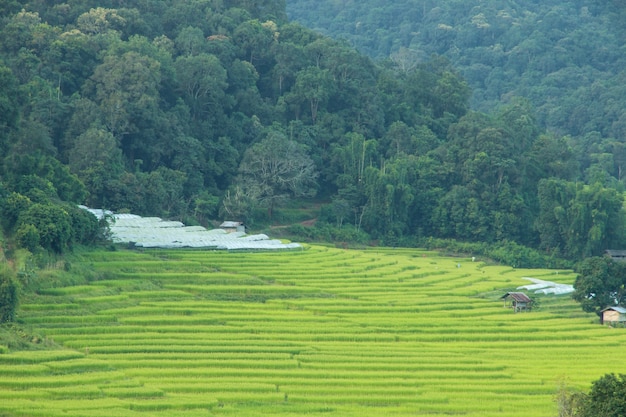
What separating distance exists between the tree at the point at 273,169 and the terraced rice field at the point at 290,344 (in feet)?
33.0

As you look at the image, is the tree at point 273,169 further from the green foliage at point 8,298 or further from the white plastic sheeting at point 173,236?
the green foliage at point 8,298

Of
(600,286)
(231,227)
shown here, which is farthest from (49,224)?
(600,286)

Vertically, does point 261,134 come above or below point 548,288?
above

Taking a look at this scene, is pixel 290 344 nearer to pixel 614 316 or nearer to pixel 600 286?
pixel 614 316

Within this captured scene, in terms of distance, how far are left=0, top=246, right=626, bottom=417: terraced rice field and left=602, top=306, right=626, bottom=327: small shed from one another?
1.47 ft

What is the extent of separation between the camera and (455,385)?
98.8 feet

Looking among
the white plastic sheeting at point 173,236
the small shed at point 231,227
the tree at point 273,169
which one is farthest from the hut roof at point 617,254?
the small shed at point 231,227

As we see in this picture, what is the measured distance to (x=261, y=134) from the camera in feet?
202

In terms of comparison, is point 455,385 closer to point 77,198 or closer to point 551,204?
point 77,198

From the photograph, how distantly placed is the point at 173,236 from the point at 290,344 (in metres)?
14.1

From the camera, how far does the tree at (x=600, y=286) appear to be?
4084cm

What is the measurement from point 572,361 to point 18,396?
628 inches

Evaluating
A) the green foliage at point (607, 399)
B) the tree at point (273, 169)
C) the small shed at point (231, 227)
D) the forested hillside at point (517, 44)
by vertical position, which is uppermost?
the forested hillside at point (517, 44)

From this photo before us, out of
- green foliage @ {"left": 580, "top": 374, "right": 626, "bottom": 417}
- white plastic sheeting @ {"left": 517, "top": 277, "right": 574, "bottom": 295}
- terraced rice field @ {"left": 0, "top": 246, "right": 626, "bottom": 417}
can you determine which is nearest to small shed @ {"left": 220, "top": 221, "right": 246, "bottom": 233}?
terraced rice field @ {"left": 0, "top": 246, "right": 626, "bottom": 417}
